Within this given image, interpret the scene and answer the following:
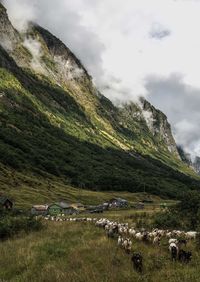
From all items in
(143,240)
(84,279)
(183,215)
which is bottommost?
(84,279)

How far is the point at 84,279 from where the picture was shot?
1700cm

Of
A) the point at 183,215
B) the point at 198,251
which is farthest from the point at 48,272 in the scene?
the point at 183,215

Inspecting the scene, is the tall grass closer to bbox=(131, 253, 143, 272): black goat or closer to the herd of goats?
bbox=(131, 253, 143, 272): black goat

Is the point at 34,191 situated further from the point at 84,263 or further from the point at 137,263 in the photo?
the point at 137,263

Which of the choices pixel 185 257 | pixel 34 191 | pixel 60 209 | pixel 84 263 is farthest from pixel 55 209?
pixel 185 257

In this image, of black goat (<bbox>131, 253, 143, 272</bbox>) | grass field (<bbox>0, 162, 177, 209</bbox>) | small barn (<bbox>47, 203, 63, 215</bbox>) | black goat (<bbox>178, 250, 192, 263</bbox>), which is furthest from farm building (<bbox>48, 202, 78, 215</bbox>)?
black goat (<bbox>131, 253, 143, 272</bbox>)

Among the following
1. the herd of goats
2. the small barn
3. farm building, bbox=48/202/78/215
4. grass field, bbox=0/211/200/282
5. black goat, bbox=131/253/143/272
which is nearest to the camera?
grass field, bbox=0/211/200/282

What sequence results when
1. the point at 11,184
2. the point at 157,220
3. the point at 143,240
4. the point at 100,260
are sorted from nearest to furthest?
the point at 100,260 → the point at 143,240 → the point at 157,220 → the point at 11,184

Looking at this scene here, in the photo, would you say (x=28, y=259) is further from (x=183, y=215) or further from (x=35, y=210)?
(x=35, y=210)

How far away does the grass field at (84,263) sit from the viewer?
56.3ft

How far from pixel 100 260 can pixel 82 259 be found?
1005mm

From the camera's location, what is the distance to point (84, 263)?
20.1 m

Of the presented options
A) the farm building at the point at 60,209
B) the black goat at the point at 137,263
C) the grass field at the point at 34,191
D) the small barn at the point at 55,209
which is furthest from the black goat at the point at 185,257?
the grass field at the point at 34,191

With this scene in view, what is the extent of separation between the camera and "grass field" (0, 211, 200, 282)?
17172mm
